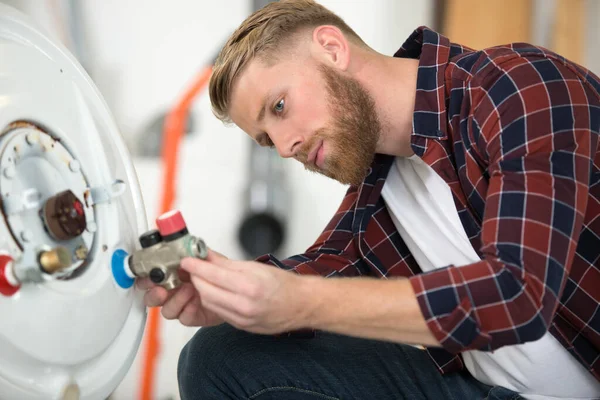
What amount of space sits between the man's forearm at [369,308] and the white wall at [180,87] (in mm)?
939

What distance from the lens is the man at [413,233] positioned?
29.7 inches

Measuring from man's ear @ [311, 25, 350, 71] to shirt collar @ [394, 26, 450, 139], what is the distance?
126 millimetres

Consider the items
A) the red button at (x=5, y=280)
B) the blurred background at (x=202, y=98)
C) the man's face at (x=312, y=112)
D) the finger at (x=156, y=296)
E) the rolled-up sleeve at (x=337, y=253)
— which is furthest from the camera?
the blurred background at (x=202, y=98)

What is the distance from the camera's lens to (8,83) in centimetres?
73

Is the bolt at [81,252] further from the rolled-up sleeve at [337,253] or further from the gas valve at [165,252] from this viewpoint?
the rolled-up sleeve at [337,253]

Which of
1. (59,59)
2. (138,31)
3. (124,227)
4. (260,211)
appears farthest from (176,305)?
(138,31)

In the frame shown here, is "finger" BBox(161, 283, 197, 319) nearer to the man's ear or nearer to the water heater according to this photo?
the water heater

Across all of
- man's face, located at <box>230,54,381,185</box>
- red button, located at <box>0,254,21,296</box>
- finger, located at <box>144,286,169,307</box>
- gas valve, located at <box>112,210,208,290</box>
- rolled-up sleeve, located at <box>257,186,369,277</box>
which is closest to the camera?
red button, located at <box>0,254,21,296</box>

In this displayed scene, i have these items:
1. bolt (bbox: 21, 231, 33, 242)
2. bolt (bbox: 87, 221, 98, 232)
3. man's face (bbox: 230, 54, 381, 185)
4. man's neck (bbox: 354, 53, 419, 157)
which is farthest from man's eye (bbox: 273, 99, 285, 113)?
bolt (bbox: 21, 231, 33, 242)

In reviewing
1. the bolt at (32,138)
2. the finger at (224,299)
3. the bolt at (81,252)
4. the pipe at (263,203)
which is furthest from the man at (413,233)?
the pipe at (263,203)

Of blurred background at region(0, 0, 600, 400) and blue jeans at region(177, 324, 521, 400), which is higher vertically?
blurred background at region(0, 0, 600, 400)

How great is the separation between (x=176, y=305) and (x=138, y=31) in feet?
3.03

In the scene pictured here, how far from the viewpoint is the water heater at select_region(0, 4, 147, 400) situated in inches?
27.7

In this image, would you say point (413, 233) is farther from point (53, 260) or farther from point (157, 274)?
point (53, 260)
